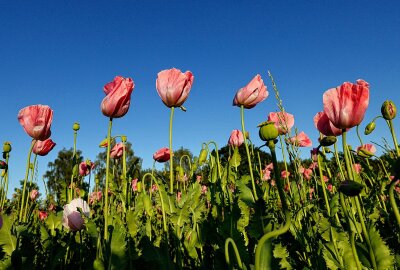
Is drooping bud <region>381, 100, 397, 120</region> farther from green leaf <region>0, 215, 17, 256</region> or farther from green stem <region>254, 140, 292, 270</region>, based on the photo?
green leaf <region>0, 215, 17, 256</region>

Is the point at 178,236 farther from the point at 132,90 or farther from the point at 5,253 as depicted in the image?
the point at 5,253

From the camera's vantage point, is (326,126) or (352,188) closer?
(352,188)

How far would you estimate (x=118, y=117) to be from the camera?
162cm

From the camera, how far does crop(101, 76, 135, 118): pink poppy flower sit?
1.56 metres

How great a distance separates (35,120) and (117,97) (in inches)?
28.2

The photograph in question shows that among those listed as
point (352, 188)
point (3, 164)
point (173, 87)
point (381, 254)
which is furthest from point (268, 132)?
point (3, 164)

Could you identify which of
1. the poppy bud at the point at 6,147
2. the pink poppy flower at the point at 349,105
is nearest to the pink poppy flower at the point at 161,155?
the poppy bud at the point at 6,147

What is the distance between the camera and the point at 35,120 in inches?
78.4

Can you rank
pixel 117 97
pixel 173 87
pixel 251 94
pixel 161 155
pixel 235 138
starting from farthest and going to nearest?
pixel 161 155 < pixel 235 138 < pixel 251 94 < pixel 173 87 < pixel 117 97

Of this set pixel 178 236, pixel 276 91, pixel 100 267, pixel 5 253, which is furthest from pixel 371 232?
pixel 5 253

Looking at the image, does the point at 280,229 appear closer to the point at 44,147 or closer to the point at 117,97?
the point at 117,97

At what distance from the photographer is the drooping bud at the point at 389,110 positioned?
177 centimetres

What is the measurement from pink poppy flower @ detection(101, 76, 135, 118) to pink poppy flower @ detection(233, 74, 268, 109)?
690 mm

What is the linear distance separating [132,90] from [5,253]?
3.80 ft
